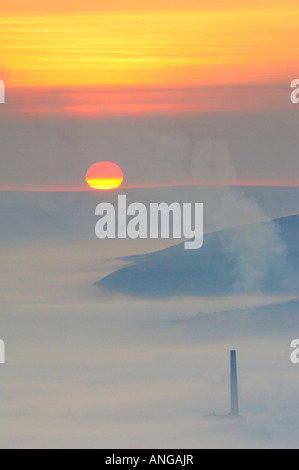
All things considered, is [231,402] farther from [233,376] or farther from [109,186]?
[109,186]

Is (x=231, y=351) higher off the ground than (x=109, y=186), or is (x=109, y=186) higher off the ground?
(x=109, y=186)

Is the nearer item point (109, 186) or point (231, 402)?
point (109, 186)
